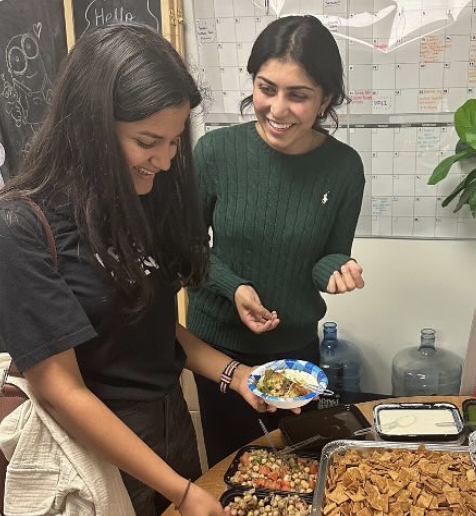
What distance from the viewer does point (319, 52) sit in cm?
149

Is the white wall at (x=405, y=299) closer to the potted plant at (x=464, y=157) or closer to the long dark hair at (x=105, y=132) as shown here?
the potted plant at (x=464, y=157)

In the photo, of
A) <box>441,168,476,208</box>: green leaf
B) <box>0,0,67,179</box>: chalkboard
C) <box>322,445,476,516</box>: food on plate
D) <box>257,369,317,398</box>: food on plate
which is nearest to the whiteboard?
<box>441,168,476,208</box>: green leaf

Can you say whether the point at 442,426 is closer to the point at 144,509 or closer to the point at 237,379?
the point at 237,379

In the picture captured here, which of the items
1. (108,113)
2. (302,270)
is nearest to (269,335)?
(302,270)

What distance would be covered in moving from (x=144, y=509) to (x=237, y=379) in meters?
0.36

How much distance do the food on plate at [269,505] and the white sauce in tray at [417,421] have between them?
1.01 feet

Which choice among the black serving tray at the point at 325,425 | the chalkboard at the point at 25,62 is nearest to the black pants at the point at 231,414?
the black serving tray at the point at 325,425

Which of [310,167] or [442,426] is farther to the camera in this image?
[310,167]

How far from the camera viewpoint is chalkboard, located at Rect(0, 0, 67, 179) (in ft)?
7.21

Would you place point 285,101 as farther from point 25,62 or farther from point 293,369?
point 25,62

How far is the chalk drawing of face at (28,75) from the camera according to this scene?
2.25 metres

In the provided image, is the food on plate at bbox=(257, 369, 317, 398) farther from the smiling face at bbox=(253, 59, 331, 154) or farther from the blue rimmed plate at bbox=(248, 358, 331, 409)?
the smiling face at bbox=(253, 59, 331, 154)

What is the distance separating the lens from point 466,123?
5.90 ft

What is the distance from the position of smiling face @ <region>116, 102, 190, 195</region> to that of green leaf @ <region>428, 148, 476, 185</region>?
1152 millimetres
